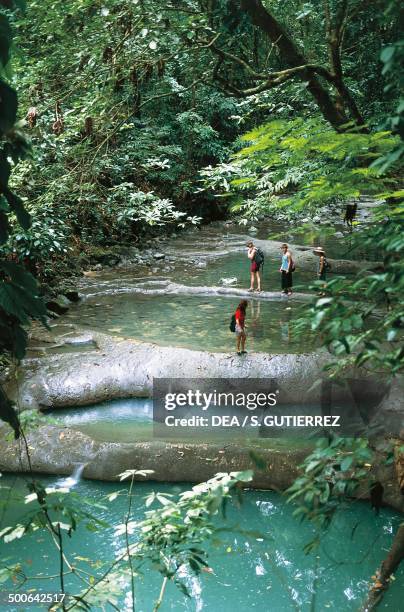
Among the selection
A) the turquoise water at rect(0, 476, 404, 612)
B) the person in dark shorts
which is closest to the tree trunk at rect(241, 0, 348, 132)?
the turquoise water at rect(0, 476, 404, 612)

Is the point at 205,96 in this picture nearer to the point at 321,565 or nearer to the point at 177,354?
the point at 177,354

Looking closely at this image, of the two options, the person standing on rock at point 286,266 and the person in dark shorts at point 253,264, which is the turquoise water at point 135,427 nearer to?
the person standing on rock at point 286,266

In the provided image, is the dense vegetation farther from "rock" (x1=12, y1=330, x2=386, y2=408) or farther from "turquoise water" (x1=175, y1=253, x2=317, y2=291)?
"turquoise water" (x1=175, y1=253, x2=317, y2=291)

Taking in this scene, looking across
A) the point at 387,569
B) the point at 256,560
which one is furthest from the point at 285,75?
the point at 256,560

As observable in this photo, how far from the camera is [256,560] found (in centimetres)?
584

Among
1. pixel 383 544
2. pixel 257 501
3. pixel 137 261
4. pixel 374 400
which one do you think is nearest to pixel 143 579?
pixel 257 501

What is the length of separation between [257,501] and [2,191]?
17.8ft

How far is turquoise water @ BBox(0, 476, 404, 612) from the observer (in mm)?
5281

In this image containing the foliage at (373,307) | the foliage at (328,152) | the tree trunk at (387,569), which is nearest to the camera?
the foliage at (373,307)

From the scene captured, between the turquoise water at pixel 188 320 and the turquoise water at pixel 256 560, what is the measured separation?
10.3 feet

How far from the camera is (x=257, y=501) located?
6617mm

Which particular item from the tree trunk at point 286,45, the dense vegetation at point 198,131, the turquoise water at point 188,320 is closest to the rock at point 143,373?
the turquoise water at point 188,320

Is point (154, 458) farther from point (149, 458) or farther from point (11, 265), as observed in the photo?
point (11, 265)

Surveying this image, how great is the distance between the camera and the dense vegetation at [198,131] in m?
2.12
